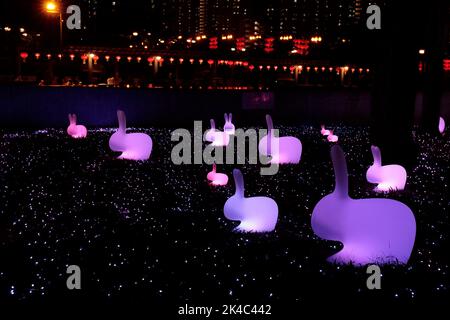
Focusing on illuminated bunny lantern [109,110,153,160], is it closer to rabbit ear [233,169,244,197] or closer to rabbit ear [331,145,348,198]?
rabbit ear [233,169,244,197]

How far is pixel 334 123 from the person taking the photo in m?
17.5

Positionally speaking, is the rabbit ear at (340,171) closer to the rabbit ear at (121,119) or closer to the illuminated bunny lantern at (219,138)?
the rabbit ear at (121,119)

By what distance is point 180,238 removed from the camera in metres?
5.27

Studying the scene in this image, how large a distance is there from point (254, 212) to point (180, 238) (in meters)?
0.80

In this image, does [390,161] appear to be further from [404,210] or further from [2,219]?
[2,219]

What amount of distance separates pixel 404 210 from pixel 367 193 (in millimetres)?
2983

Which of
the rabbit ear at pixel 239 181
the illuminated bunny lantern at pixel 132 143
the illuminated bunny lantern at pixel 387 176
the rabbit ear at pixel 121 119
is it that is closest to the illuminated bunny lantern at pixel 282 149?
the illuminated bunny lantern at pixel 132 143

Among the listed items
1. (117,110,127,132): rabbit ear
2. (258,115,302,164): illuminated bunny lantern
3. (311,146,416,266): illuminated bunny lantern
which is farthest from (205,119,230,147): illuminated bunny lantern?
(311,146,416,266): illuminated bunny lantern

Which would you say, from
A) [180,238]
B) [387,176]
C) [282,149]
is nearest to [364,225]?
[180,238]

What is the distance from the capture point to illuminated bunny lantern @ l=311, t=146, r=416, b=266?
430 cm

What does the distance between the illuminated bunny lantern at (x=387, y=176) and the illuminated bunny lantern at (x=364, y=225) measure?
119 inches

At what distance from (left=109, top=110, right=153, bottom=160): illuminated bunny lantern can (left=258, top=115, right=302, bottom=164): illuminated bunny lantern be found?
217 cm

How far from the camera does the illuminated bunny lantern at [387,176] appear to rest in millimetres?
7367

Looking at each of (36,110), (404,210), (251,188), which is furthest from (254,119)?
(404,210)
